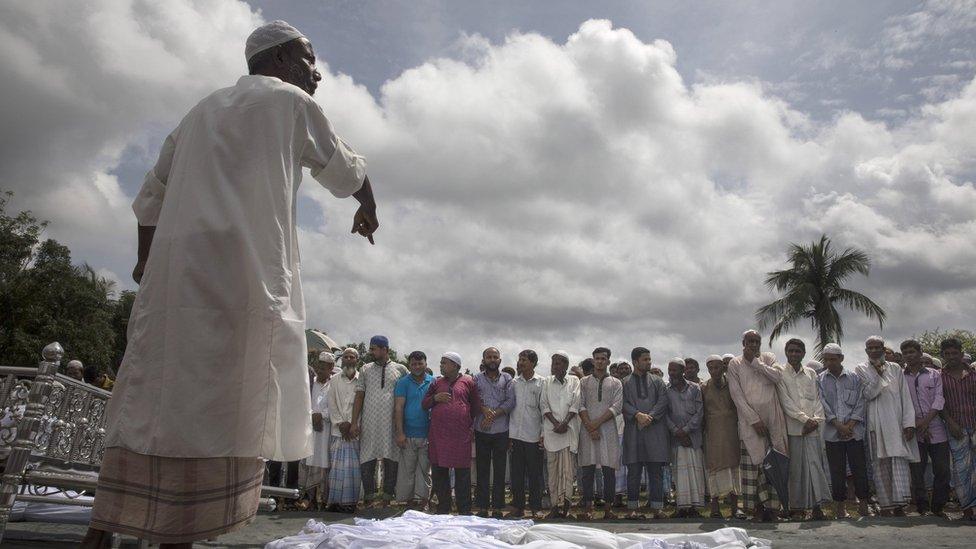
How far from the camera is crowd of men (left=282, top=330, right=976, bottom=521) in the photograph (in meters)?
8.22

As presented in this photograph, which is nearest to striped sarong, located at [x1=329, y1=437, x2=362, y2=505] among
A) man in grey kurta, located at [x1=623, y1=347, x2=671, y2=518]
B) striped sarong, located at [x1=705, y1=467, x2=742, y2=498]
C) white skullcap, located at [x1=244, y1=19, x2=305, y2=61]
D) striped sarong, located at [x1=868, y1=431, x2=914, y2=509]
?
man in grey kurta, located at [x1=623, y1=347, x2=671, y2=518]

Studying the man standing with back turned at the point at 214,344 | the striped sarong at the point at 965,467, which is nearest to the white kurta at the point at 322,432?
the man standing with back turned at the point at 214,344

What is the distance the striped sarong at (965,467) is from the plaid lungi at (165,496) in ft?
29.3

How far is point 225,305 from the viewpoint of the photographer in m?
1.89

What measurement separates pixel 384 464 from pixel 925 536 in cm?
648

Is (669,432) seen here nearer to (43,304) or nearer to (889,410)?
(889,410)

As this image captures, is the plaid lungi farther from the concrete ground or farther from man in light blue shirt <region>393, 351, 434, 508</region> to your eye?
man in light blue shirt <region>393, 351, 434, 508</region>

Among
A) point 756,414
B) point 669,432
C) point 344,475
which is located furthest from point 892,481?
point 344,475

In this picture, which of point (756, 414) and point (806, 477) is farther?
point (756, 414)

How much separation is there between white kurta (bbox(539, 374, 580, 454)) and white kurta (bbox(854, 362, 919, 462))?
370 centimetres

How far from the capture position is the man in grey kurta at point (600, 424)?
8875 millimetres

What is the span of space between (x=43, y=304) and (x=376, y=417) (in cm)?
2472

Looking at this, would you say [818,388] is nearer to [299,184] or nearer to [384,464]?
[384,464]

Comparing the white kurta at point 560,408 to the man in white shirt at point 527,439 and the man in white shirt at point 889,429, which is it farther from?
the man in white shirt at point 889,429
